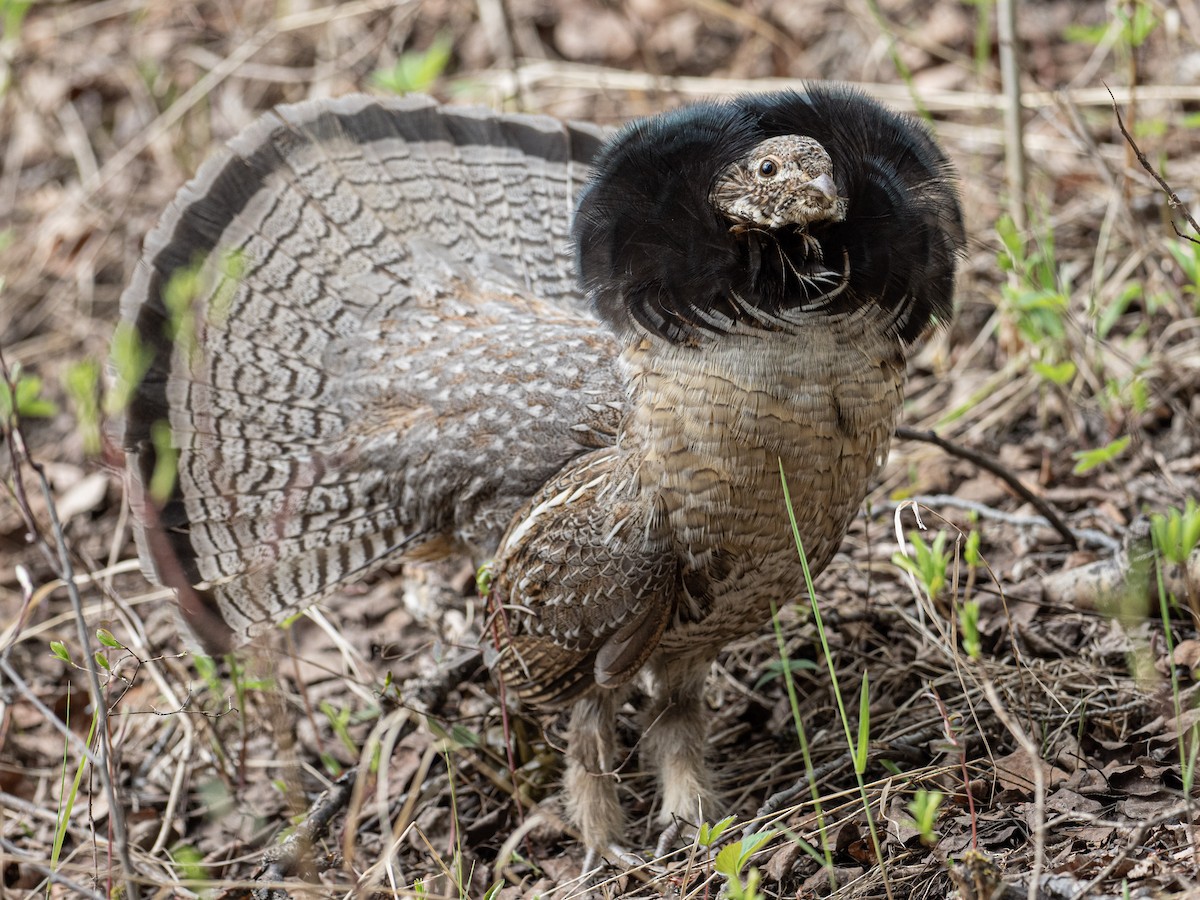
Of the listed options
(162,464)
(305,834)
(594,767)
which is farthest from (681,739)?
(162,464)

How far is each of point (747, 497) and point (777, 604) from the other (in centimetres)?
49

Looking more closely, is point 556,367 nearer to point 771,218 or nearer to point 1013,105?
point 771,218

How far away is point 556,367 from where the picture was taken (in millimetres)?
3676

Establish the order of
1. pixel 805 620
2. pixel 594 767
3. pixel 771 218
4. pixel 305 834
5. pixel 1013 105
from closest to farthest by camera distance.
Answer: pixel 771 218 → pixel 305 834 → pixel 594 767 → pixel 805 620 → pixel 1013 105

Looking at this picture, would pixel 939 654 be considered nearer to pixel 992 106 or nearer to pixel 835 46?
pixel 992 106

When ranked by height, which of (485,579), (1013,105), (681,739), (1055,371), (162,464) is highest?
(1013,105)

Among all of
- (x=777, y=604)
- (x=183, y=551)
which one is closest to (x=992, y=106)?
(x=777, y=604)

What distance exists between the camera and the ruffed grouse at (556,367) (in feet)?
9.75

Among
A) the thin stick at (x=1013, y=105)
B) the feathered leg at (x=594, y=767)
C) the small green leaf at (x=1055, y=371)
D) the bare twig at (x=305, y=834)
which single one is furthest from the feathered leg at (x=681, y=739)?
the thin stick at (x=1013, y=105)

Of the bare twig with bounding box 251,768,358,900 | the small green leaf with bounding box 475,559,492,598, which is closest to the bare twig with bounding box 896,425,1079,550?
the small green leaf with bounding box 475,559,492,598

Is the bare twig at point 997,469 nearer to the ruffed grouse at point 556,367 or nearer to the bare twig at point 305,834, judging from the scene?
the ruffed grouse at point 556,367

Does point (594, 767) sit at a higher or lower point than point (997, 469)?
lower

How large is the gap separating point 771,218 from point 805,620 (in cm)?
173

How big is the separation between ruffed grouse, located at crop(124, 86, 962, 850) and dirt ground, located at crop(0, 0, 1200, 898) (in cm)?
31
